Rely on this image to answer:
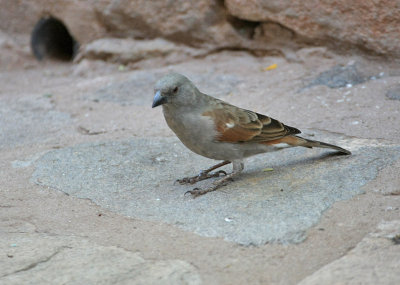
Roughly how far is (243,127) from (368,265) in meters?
1.80

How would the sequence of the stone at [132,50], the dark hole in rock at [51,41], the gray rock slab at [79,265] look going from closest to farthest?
the gray rock slab at [79,265] → the stone at [132,50] → the dark hole in rock at [51,41]

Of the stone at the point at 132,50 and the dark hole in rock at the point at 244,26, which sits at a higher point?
the dark hole in rock at the point at 244,26

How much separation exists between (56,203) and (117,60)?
3.71 meters

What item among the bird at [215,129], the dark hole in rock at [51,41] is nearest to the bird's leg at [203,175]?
the bird at [215,129]

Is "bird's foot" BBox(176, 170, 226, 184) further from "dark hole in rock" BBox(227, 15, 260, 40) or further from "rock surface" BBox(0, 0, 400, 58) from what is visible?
"dark hole in rock" BBox(227, 15, 260, 40)

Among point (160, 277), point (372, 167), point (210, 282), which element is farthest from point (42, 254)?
point (372, 167)

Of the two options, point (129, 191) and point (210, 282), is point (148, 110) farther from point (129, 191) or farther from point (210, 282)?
point (210, 282)

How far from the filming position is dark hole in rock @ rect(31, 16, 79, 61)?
322 inches

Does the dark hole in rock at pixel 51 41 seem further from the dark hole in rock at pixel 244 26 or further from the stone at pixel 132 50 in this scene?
the dark hole in rock at pixel 244 26

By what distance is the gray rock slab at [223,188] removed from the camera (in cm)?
347

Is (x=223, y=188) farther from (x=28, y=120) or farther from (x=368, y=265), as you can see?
(x=28, y=120)

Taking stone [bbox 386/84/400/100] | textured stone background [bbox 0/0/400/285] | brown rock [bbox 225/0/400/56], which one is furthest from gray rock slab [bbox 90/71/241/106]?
stone [bbox 386/84/400/100]

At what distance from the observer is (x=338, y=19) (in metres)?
6.10

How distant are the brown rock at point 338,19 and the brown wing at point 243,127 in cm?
223
